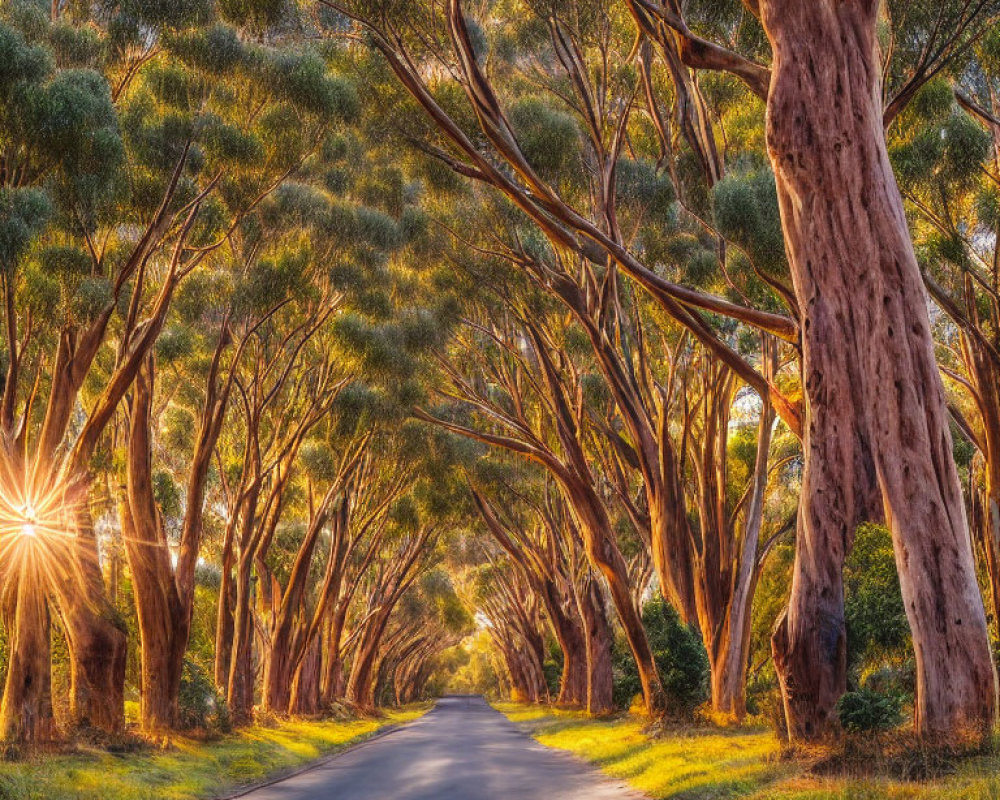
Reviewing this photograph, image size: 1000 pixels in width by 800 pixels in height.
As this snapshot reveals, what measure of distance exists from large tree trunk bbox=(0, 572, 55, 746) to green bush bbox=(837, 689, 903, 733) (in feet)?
33.7

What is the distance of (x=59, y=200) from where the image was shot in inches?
561

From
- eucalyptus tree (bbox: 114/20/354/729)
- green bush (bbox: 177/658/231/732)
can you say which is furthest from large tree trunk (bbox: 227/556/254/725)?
eucalyptus tree (bbox: 114/20/354/729)

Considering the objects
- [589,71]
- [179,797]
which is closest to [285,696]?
[179,797]

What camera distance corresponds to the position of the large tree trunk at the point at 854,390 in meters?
9.15

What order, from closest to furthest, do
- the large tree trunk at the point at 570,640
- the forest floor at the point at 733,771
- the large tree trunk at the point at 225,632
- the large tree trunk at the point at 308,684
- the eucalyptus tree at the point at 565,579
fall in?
the forest floor at the point at 733,771 < the large tree trunk at the point at 225,632 < the eucalyptus tree at the point at 565,579 < the large tree trunk at the point at 308,684 < the large tree trunk at the point at 570,640

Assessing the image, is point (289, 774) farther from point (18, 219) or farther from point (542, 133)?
point (542, 133)

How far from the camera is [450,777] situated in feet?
47.0

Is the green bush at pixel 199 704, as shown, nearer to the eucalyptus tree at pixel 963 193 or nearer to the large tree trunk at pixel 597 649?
the large tree trunk at pixel 597 649

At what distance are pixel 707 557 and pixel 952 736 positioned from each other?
10.3m

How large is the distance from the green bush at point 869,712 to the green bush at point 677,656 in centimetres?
1012

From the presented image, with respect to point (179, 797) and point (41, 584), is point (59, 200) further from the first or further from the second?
point (179, 797)

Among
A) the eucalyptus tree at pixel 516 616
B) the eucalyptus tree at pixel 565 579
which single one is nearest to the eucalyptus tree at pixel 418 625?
the eucalyptus tree at pixel 516 616

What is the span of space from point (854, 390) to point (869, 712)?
3234mm

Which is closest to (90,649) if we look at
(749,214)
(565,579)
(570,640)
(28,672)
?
(28,672)
